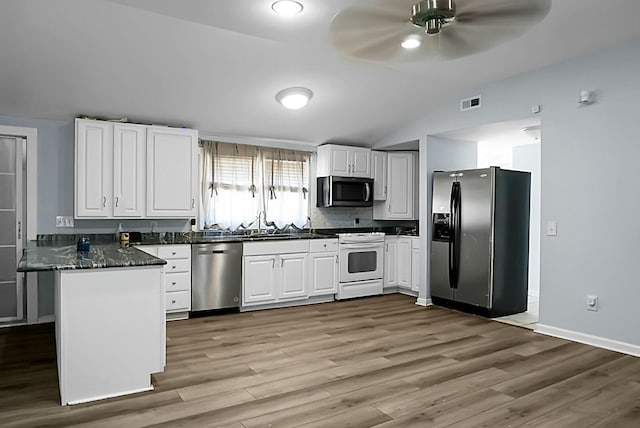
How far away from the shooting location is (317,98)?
4.78 meters

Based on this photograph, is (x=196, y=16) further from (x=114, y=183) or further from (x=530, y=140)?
(x=530, y=140)

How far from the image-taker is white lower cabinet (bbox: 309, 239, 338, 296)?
551 centimetres

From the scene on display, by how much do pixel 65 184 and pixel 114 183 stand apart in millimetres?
602

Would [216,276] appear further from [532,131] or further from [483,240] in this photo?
[532,131]

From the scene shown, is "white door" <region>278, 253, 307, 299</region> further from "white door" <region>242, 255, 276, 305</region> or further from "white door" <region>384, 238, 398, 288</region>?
"white door" <region>384, 238, 398, 288</region>

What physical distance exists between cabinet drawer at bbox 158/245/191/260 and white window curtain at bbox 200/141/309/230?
70 centimetres

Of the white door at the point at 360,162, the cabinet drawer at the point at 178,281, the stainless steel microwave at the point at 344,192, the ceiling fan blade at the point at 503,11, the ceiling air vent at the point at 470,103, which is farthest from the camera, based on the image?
the white door at the point at 360,162

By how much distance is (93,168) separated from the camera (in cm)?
441

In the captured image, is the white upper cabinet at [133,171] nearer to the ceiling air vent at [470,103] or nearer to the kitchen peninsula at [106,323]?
the kitchen peninsula at [106,323]

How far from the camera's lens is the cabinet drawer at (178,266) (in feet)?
15.1

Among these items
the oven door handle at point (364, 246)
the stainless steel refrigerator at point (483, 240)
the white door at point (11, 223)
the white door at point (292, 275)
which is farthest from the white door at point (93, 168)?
the stainless steel refrigerator at point (483, 240)

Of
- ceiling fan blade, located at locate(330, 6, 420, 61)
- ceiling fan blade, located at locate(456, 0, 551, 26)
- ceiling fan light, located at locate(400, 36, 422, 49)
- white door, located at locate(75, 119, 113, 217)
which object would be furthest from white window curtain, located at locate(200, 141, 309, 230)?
ceiling fan blade, located at locate(456, 0, 551, 26)

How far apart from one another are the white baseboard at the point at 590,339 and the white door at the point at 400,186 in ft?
8.44

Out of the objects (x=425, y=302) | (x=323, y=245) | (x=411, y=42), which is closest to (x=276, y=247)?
(x=323, y=245)
